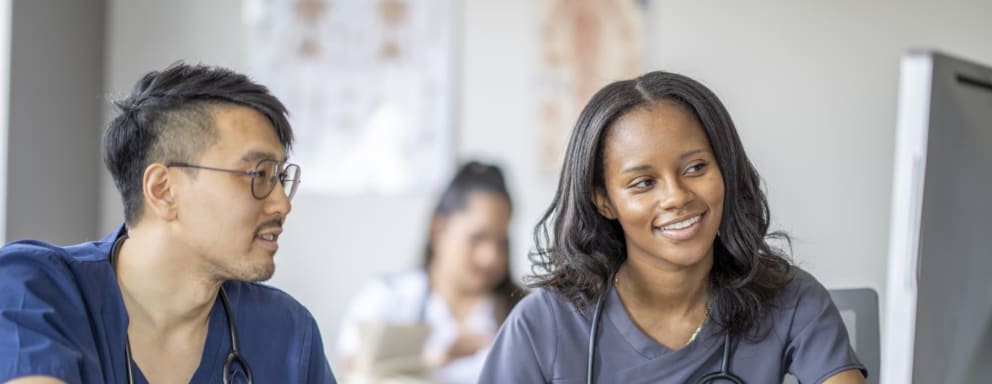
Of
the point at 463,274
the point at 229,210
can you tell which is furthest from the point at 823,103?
the point at 229,210

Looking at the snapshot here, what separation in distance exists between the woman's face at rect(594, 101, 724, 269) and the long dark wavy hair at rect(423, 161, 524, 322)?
1953 mm

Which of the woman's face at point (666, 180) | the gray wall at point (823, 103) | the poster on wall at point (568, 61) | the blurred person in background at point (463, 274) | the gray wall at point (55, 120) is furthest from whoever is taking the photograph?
the poster on wall at point (568, 61)

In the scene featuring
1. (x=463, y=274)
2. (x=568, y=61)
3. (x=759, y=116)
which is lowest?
(x=463, y=274)

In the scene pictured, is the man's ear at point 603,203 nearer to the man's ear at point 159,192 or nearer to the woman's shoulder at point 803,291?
the woman's shoulder at point 803,291

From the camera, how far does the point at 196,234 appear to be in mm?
1517

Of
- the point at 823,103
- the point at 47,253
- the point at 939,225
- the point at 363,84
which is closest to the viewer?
the point at 939,225

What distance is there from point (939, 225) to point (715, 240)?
0.41 meters

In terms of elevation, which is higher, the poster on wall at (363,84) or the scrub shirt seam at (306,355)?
the poster on wall at (363,84)

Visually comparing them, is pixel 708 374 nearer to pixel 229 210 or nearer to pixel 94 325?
pixel 229 210

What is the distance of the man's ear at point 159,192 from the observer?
5.02 feet

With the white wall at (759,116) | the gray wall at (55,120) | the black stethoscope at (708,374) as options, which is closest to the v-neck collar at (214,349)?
the black stethoscope at (708,374)

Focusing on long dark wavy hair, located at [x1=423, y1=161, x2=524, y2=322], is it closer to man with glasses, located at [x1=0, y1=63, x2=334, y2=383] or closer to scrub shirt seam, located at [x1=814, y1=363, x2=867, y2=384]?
man with glasses, located at [x1=0, y1=63, x2=334, y2=383]

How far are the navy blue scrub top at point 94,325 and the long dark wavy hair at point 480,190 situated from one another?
5.97 ft

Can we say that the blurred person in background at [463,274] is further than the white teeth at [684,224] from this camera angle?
Yes
